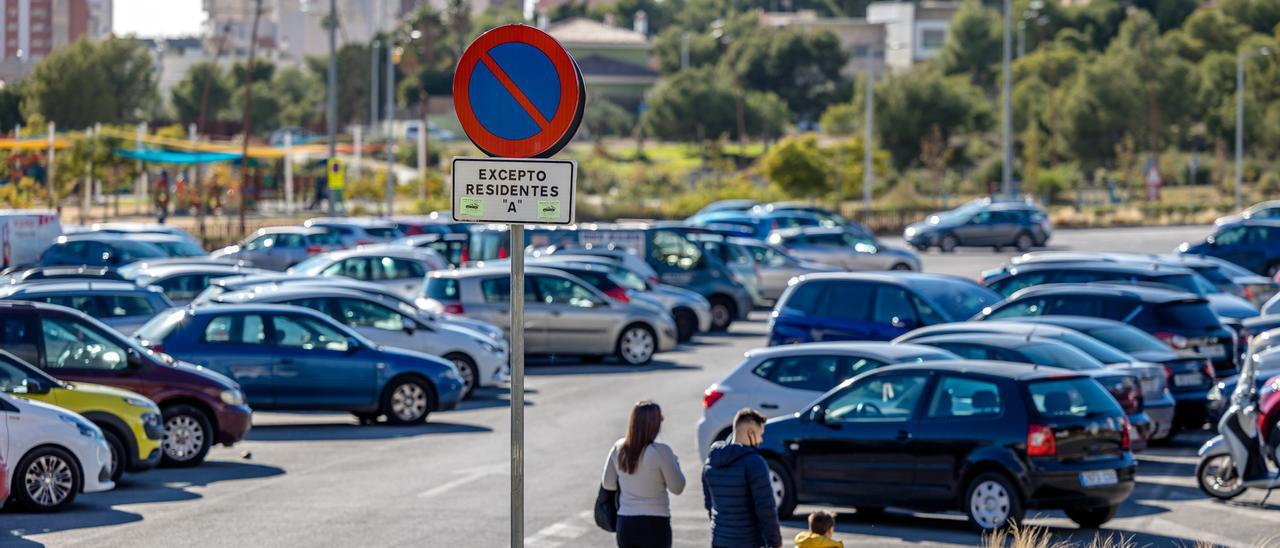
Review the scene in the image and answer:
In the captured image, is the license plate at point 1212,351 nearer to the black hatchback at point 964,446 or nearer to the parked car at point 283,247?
the black hatchback at point 964,446

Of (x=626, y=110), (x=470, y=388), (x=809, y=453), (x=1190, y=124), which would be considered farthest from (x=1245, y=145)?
(x=809, y=453)

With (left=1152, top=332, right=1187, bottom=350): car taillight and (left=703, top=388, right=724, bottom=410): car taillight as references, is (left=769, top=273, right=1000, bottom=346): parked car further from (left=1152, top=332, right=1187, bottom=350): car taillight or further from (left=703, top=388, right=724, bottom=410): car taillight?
(left=703, top=388, right=724, bottom=410): car taillight

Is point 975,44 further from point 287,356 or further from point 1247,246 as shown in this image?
point 287,356

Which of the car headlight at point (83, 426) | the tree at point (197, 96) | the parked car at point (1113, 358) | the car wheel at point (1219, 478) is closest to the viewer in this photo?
the car headlight at point (83, 426)

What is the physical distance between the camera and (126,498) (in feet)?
49.4

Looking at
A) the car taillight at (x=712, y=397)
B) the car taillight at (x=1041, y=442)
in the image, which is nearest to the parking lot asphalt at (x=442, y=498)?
the car taillight at (x=1041, y=442)

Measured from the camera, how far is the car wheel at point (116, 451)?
50.2 ft

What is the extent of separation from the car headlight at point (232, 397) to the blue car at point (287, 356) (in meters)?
2.03

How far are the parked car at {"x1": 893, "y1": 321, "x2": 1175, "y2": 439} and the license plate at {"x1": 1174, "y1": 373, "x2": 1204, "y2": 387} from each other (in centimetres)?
50

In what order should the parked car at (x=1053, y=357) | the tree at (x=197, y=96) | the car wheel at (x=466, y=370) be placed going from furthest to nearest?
the tree at (x=197, y=96)
the car wheel at (x=466, y=370)
the parked car at (x=1053, y=357)

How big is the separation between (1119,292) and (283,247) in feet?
70.6

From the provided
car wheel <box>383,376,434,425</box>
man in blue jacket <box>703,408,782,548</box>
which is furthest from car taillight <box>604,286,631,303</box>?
man in blue jacket <box>703,408,782,548</box>

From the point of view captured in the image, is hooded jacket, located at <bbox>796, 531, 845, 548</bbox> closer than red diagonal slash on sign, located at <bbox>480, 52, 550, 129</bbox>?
No

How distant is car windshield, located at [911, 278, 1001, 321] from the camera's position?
2200 centimetres
